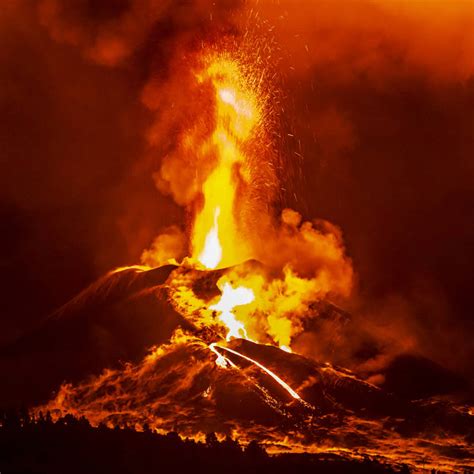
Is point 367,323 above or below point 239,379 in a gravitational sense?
above

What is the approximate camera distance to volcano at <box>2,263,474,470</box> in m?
25.3

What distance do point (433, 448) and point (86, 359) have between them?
37.6ft

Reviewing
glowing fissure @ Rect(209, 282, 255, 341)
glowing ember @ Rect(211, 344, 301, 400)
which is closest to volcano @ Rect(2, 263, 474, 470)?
glowing ember @ Rect(211, 344, 301, 400)

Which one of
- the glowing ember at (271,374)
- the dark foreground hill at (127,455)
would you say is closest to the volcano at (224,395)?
the glowing ember at (271,374)

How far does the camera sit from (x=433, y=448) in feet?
83.8

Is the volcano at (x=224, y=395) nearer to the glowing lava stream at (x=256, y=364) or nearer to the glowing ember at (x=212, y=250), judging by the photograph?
the glowing lava stream at (x=256, y=364)

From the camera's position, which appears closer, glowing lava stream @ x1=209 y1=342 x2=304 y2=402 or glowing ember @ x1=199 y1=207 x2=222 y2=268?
glowing lava stream @ x1=209 y1=342 x2=304 y2=402

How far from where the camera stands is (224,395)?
87.9 feet

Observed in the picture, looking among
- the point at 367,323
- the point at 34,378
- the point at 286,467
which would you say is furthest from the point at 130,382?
the point at 367,323

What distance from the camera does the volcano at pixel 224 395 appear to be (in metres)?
25.3

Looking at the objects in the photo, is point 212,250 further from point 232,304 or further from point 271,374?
point 271,374

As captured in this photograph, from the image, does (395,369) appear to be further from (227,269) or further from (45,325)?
(45,325)

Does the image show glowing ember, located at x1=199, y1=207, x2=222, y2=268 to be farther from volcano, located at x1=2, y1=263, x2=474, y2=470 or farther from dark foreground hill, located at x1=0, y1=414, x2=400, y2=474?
dark foreground hill, located at x1=0, y1=414, x2=400, y2=474

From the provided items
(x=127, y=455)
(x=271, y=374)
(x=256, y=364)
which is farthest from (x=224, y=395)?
(x=127, y=455)
